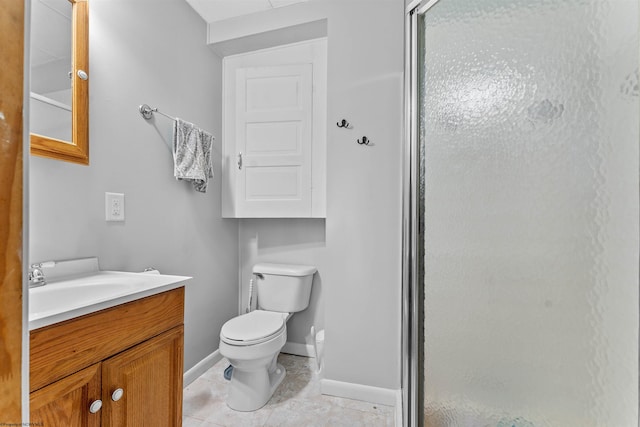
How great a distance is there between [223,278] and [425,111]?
1708 mm

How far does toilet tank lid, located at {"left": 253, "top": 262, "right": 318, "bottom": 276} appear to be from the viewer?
6.37ft

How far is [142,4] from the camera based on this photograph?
1462 millimetres

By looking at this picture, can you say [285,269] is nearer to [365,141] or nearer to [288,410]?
[288,410]

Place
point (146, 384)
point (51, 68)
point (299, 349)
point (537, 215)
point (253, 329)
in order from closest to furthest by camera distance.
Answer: point (537, 215) < point (146, 384) < point (51, 68) < point (253, 329) < point (299, 349)

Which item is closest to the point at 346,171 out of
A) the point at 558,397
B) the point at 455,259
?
the point at 455,259

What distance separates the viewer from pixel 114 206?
1.32m

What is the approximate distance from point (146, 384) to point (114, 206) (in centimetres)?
79

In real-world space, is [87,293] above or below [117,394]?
above

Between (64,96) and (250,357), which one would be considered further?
(250,357)

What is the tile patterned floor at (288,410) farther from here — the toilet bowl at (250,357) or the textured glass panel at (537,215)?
the textured glass panel at (537,215)

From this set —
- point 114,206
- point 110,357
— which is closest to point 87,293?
→ point 110,357

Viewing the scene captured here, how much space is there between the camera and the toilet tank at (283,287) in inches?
76.7

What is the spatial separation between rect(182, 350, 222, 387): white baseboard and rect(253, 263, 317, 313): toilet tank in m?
0.44

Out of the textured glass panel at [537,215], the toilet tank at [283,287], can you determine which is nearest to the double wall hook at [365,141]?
the textured glass panel at [537,215]
